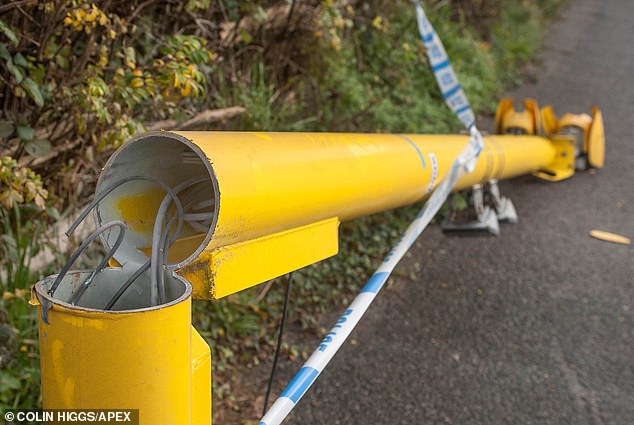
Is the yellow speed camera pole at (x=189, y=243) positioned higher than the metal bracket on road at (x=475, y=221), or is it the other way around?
the yellow speed camera pole at (x=189, y=243)

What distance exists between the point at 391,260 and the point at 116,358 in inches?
52.1

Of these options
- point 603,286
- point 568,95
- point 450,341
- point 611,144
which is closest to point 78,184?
point 450,341

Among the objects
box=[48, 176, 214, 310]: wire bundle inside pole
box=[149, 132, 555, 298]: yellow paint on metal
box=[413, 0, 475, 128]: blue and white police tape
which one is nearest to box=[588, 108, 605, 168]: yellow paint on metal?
box=[413, 0, 475, 128]: blue and white police tape

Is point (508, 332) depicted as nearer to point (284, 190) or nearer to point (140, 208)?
point (284, 190)

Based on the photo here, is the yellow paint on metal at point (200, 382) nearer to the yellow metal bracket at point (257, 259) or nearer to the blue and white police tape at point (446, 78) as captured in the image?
the yellow metal bracket at point (257, 259)

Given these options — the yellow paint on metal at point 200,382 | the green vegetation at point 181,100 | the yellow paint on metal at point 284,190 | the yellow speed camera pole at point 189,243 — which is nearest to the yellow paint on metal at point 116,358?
the yellow speed camera pole at point 189,243

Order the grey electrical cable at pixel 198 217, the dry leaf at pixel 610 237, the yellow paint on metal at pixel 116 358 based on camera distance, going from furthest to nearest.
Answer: the dry leaf at pixel 610 237
the grey electrical cable at pixel 198 217
the yellow paint on metal at pixel 116 358

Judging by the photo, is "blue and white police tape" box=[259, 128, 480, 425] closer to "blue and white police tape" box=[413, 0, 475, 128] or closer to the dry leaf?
"blue and white police tape" box=[413, 0, 475, 128]

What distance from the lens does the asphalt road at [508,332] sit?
269cm

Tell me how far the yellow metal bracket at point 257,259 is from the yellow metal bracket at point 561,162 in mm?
3986

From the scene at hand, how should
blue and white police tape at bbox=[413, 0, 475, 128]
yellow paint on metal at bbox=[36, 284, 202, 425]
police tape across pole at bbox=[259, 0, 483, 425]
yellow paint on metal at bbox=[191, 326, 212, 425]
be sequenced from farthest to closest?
blue and white police tape at bbox=[413, 0, 475, 128] < police tape across pole at bbox=[259, 0, 483, 425] < yellow paint on metal at bbox=[191, 326, 212, 425] < yellow paint on metal at bbox=[36, 284, 202, 425]

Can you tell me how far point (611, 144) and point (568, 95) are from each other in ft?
5.96

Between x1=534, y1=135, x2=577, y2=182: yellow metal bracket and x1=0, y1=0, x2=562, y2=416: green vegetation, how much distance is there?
33.8 inches

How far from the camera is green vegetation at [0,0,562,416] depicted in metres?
2.48
